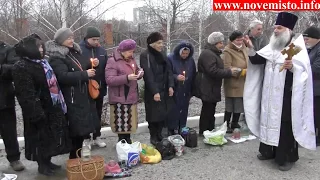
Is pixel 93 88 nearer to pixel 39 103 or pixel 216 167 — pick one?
pixel 39 103

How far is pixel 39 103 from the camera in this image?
3500mm

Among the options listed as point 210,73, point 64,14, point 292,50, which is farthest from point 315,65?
point 64,14

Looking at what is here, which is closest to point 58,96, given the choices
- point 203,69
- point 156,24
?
point 203,69

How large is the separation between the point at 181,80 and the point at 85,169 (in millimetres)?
1992

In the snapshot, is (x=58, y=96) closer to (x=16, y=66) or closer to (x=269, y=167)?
(x=16, y=66)

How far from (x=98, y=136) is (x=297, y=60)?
2953 millimetres

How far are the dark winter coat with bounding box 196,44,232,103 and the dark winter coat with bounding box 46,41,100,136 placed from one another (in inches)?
73.6

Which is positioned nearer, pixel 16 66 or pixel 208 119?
pixel 16 66

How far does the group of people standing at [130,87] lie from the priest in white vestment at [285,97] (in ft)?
0.04

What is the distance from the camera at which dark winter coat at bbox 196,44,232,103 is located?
16.1ft

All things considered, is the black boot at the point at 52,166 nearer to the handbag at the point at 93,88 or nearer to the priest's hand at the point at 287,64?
the handbag at the point at 93,88

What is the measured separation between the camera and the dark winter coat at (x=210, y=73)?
4.90m

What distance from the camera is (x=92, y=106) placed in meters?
4.16

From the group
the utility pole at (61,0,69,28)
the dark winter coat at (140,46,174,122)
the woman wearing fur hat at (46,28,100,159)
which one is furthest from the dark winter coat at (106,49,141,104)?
the utility pole at (61,0,69,28)
